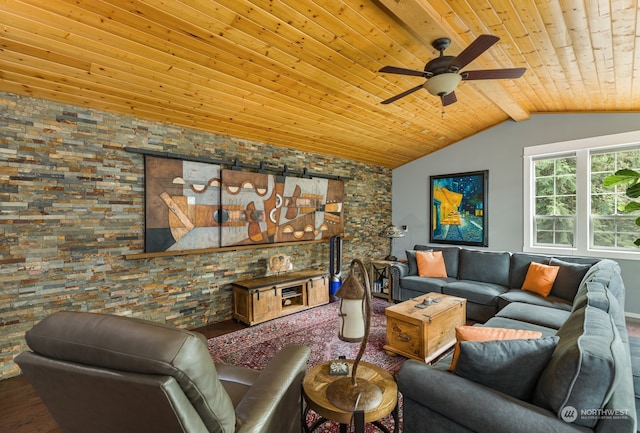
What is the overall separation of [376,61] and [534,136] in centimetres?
350

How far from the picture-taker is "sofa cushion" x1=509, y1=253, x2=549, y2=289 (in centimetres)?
411

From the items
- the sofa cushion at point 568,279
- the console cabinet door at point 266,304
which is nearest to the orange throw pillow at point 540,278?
the sofa cushion at point 568,279

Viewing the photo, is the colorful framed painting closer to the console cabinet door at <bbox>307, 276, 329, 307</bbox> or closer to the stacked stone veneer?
the console cabinet door at <bbox>307, 276, 329, 307</bbox>

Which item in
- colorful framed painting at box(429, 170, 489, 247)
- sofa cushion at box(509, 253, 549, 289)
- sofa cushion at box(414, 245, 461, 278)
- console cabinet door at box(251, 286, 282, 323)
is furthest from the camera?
colorful framed painting at box(429, 170, 489, 247)

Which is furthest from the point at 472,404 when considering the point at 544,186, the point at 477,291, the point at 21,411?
the point at 544,186

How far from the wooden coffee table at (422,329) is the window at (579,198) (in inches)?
109

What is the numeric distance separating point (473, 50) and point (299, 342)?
10.2ft

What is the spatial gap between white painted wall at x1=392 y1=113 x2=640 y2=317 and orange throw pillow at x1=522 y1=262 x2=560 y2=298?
1.33 meters

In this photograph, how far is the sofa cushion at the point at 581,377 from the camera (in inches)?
45.5

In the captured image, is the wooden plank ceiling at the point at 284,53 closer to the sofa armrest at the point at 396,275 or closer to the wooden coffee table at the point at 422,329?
the sofa armrest at the point at 396,275

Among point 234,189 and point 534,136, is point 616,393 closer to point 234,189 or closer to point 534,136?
point 234,189

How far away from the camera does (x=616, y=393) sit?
1.21 meters

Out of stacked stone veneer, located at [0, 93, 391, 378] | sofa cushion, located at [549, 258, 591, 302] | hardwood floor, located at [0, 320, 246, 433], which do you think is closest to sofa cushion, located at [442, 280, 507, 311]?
sofa cushion, located at [549, 258, 591, 302]

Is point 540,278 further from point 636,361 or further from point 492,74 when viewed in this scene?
Answer: point 492,74
